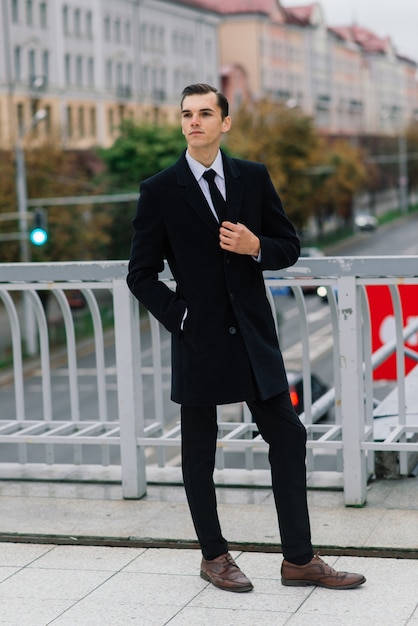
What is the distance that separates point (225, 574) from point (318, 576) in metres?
0.36

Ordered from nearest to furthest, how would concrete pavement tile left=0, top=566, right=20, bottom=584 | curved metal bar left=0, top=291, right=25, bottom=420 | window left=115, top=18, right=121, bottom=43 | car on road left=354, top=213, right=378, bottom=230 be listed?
concrete pavement tile left=0, top=566, right=20, bottom=584 → curved metal bar left=0, top=291, right=25, bottom=420 → window left=115, top=18, right=121, bottom=43 → car on road left=354, top=213, right=378, bottom=230

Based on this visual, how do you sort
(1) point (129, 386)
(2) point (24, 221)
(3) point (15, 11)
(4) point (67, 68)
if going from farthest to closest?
(4) point (67, 68), (3) point (15, 11), (2) point (24, 221), (1) point (129, 386)

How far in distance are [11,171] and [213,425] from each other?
4727cm

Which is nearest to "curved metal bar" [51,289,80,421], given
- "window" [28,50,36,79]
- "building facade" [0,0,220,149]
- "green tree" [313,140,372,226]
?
"building facade" [0,0,220,149]

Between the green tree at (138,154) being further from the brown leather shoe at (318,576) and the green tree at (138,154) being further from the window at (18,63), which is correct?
the brown leather shoe at (318,576)

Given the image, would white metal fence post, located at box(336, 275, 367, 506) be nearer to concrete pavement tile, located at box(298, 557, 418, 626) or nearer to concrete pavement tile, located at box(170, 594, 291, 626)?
concrete pavement tile, located at box(298, 557, 418, 626)

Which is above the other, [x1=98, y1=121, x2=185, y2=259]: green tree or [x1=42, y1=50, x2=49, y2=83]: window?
[x1=42, y1=50, x2=49, y2=83]: window

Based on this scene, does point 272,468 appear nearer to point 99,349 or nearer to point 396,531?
point 396,531

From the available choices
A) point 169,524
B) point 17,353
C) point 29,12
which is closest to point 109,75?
point 29,12

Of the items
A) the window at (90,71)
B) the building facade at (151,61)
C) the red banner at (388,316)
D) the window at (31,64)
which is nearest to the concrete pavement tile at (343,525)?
the red banner at (388,316)

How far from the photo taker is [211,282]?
4957 mm

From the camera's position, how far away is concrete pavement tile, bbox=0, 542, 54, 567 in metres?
5.64

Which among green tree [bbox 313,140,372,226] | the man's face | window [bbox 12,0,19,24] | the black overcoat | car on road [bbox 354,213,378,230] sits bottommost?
car on road [bbox 354,213,378,230]

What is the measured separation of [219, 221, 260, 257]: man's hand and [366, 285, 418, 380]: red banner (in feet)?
5.95
